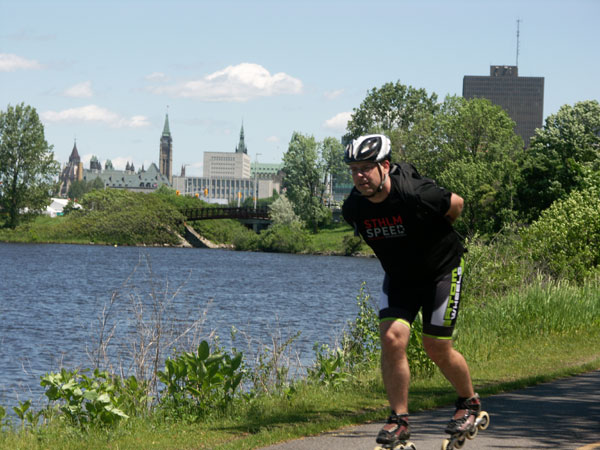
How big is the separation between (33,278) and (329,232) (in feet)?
175

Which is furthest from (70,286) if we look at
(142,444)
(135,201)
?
(135,201)

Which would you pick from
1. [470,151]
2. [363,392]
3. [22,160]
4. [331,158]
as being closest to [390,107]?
[331,158]

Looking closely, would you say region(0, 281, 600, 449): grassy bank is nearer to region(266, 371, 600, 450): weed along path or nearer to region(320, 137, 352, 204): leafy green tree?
region(266, 371, 600, 450): weed along path

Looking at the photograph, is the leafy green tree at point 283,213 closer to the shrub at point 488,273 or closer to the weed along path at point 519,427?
the shrub at point 488,273

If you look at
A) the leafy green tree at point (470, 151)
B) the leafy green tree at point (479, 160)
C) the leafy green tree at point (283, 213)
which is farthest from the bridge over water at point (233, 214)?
the leafy green tree at point (479, 160)

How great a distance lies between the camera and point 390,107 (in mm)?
92812

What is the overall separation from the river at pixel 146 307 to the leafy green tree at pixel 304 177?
1025 inches

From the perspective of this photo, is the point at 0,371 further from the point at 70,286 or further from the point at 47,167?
the point at 47,167

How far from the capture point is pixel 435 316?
5.68m

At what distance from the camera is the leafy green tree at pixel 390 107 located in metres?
91.5

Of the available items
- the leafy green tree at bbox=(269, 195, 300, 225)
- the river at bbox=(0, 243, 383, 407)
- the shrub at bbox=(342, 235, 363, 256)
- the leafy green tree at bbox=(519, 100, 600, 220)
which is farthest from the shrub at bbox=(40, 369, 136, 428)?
the leafy green tree at bbox=(269, 195, 300, 225)

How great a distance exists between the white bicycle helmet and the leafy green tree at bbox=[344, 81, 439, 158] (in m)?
85.9

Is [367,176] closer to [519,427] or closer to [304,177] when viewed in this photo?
[519,427]

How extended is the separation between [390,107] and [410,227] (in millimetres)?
88695
